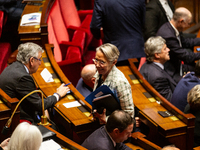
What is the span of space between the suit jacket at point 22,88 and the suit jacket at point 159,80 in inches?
28.9

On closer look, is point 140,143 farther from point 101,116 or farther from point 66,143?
point 66,143

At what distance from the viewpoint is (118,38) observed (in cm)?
231

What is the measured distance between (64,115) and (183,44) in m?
1.45

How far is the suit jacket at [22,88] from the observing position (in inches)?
63.9

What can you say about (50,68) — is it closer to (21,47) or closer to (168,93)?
(21,47)

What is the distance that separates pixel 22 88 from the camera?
64.0 inches

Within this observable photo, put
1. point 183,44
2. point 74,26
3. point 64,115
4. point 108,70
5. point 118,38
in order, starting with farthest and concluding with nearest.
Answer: point 74,26 < point 183,44 < point 118,38 < point 64,115 < point 108,70

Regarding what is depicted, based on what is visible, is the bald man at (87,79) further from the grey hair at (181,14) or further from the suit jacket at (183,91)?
the grey hair at (181,14)

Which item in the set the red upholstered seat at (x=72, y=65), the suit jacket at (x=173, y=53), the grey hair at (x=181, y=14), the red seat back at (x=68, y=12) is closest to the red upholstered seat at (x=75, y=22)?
the red seat back at (x=68, y=12)

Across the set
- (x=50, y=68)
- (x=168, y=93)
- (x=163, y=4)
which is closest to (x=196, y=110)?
(x=168, y=93)

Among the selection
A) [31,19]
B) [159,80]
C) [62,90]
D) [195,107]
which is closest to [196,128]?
[195,107]

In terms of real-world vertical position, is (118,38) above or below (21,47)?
below

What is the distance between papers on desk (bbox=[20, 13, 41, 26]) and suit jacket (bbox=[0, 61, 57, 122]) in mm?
730

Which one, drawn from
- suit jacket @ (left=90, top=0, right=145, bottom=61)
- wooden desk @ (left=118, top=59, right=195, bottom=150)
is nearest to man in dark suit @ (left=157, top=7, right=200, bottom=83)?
suit jacket @ (left=90, top=0, right=145, bottom=61)
